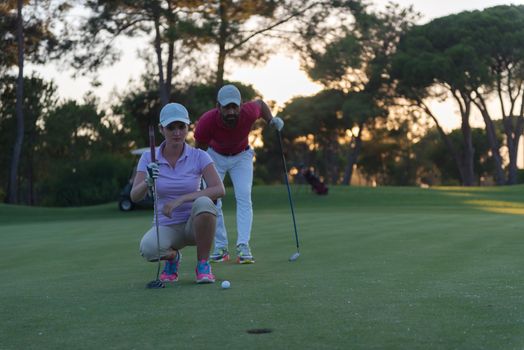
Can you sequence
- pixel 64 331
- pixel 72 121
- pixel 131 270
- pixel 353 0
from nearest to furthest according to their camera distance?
pixel 64 331
pixel 131 270
pixel 353 0
pixel 72 121

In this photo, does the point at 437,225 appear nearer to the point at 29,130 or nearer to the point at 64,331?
the point at 64,331

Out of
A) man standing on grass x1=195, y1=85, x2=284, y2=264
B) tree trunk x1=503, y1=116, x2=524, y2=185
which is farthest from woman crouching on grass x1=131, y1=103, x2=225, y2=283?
tree trunk x1=503, y1=116, x2=524, y2=185

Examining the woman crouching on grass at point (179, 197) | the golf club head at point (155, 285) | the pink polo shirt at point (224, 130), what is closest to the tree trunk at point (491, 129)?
the pink polo shirt at point (224, 130)

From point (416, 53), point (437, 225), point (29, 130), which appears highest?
point (416, 53)

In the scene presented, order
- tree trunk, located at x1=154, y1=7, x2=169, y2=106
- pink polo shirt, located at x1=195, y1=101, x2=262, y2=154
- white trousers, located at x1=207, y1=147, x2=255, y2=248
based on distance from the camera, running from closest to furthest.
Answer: pink polo shirt, located at x1=195, y1=101, x2=262, y2=154 < white trousers, located at x1=207, y1=147, x2=255, y2=248 < tree trunk, located at x1=154, y1=7, x2=169, y2=106

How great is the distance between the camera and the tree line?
3575 cm

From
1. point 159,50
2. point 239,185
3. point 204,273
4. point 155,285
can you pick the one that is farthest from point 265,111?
point 159,50

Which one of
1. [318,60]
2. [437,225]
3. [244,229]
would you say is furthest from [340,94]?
[244,229]

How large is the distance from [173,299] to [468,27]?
46689 mm

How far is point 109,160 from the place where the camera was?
43688mm

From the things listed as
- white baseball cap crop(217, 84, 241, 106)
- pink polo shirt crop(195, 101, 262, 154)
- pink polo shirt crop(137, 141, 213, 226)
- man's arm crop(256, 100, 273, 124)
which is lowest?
→ pink polo shirt crop(137, 141, 213, 226)

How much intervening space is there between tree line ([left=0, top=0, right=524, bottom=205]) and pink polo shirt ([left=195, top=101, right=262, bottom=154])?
65.4 feet

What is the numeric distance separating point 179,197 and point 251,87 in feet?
167

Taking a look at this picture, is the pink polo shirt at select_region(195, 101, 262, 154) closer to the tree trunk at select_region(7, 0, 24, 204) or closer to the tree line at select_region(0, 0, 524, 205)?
the tree line at select_region(0, 0, 524, 205)
